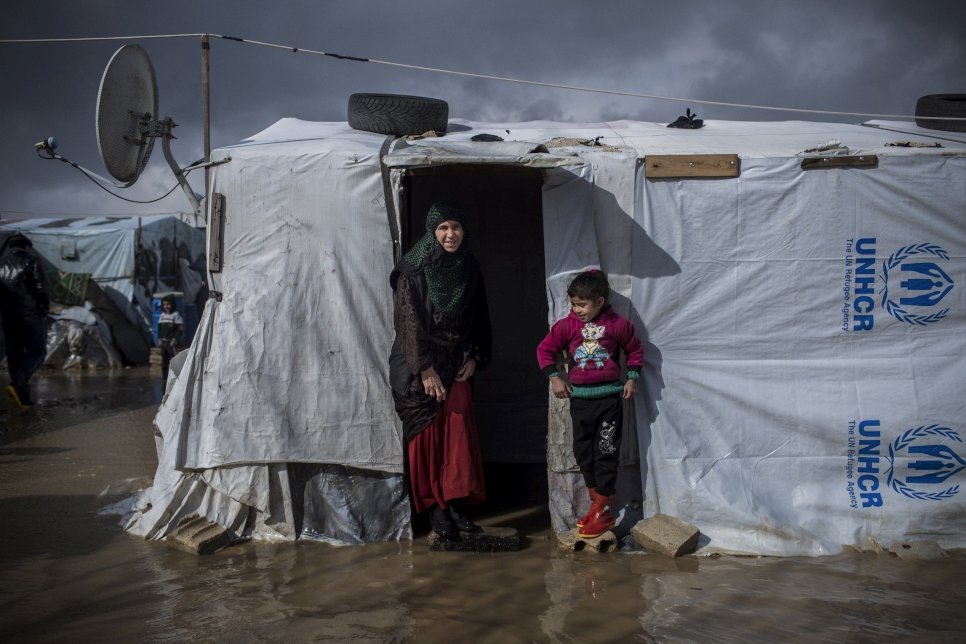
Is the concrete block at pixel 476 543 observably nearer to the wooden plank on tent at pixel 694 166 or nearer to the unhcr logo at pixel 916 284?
the wooden plank on tent at pixel 694 166

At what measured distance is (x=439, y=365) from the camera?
12.5 feet

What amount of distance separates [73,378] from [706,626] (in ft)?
36.2

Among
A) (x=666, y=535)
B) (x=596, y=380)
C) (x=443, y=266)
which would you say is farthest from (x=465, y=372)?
(x=666, y=535)

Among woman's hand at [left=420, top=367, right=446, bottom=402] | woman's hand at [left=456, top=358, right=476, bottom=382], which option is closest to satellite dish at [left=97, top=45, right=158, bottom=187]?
woman's hand at [left=420, top=367, right=446, bottom=402]

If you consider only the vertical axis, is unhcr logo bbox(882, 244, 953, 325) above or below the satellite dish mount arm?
below

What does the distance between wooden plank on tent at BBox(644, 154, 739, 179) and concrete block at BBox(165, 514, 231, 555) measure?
119 inches

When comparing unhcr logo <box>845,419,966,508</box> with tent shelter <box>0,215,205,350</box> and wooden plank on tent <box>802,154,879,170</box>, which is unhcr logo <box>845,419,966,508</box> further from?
tent shelter <box>0,215,205,350</box>

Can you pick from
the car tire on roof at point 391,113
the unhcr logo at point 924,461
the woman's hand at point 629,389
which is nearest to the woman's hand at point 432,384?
the woman's hand at point 629,389

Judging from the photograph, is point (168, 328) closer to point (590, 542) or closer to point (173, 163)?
point (173, 163)

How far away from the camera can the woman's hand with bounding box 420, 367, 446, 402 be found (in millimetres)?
3701

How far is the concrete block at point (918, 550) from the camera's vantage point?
3.61 m

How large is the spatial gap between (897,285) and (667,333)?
4.18 feet

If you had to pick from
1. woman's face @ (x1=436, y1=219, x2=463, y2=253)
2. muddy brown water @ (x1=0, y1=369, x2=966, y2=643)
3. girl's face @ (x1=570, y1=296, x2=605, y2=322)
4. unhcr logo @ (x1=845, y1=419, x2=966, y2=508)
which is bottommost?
muddy brown water @ (x1=0, y1=369, x2=966, y2=643)

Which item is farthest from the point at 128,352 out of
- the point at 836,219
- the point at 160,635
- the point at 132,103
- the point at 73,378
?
the point at 836,219
